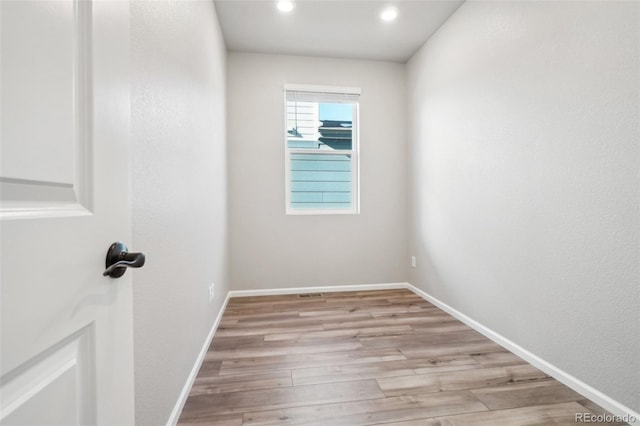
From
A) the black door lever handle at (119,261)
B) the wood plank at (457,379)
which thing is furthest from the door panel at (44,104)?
the wood plank at (457,379)

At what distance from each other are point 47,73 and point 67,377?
48cm

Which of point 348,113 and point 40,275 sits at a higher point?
point 348,113

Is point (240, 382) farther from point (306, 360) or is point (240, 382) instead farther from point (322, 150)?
point (322, 150)

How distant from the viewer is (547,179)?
166 centimetres

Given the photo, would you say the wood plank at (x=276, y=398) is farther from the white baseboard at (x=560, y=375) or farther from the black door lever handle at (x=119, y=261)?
the black door lever handle at (x=119, y=261)

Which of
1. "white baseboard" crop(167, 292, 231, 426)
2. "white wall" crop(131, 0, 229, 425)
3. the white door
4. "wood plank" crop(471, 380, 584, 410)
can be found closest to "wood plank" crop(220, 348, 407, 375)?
"white baseboard" crop(167, 292, 231, 426)

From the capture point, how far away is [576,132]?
1.50 m

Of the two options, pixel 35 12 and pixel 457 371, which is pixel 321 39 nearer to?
→ pixel 35 12

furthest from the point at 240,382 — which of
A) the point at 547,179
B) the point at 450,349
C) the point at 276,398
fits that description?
the point at 547,179

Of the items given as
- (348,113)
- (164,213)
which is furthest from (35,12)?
(348,113)

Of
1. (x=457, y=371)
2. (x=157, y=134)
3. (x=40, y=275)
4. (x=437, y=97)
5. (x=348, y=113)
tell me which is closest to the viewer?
(x=40, y=275)

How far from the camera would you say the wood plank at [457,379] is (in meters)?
1.54

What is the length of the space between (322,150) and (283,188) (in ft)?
2.18

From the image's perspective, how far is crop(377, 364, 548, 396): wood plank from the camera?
1.54 m
